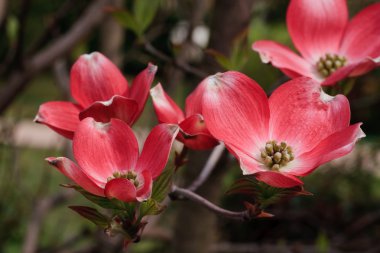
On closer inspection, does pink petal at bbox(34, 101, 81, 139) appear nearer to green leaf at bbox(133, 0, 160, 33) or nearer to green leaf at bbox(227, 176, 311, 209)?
green leaf at bbox(227, 176, 311, 209)

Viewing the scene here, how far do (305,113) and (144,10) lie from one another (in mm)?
420

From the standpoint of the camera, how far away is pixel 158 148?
52 centimetres

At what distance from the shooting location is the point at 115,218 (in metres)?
0.53

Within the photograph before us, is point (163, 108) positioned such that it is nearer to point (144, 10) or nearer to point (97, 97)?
point (97, 97)

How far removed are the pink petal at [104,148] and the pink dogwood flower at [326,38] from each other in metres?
0.18

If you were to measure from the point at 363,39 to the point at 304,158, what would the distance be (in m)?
0.20

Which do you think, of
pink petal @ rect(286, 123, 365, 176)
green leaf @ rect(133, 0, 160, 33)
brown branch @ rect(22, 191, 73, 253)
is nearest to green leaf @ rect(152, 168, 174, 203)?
pink petal @ rect(286, 123, 365, 176)

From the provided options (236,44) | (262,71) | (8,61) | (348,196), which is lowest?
(348,196)

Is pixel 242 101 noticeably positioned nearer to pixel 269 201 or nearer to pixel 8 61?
pixel 269 201

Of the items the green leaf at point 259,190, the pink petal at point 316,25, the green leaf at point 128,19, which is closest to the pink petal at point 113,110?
the green leaf at point 259,190

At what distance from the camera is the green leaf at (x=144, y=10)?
0.91m

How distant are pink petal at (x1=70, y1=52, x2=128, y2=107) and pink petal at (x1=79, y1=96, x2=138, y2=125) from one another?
0.05 meters

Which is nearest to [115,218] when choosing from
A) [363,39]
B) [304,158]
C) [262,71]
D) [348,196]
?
[304,158]

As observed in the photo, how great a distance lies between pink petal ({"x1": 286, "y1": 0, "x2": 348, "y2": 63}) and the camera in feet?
2.20
